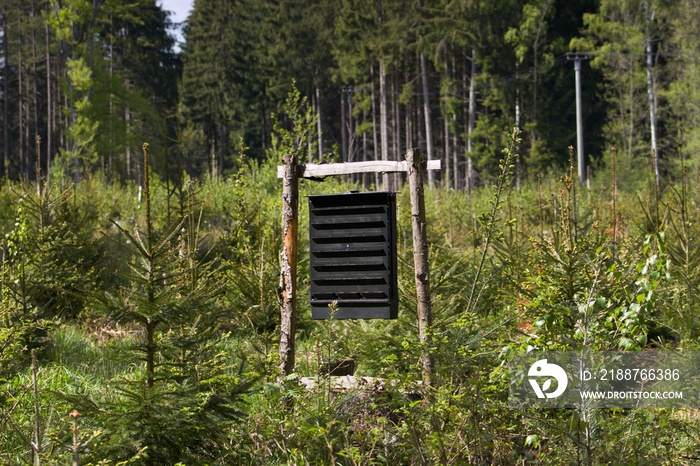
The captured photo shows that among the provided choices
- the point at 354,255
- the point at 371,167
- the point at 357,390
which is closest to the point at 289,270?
the point at 354,255

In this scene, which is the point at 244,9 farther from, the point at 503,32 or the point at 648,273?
the point at 648,273

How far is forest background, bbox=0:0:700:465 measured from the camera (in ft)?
12.8

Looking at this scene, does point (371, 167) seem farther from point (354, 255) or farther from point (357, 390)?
point (357, 390)

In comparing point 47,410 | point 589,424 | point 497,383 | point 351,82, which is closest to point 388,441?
point 497,383

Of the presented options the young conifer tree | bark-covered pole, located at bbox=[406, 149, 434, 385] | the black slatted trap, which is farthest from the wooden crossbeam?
the young conifer tree

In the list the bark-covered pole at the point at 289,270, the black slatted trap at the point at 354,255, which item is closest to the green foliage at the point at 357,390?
the bark-covered pole at the point at 289,270

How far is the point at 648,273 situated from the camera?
3697 millimetres

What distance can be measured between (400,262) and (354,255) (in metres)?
→ 2.12

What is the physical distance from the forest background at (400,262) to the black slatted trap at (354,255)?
42 cm

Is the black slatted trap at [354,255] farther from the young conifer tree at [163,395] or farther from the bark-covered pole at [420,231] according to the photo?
the young conifer tree at [163,395]

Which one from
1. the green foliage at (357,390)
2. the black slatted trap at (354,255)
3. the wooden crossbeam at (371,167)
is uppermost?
the wooden crossbeam at (371,167)

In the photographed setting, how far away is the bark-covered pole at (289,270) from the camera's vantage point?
16.8 feet

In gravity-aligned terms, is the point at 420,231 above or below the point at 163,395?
above

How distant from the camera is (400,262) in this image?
7016 millimetres
